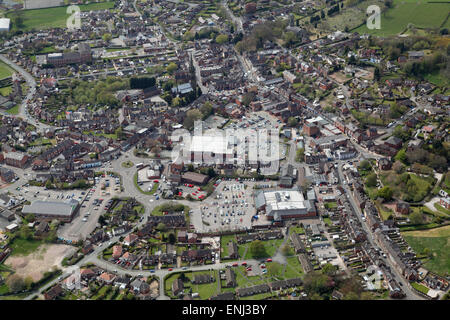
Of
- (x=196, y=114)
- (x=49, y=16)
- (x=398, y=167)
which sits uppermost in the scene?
(x=49, y=16)

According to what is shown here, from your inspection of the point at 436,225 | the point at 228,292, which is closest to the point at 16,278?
the point at 228,292

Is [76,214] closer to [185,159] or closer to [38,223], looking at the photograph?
[38,223]

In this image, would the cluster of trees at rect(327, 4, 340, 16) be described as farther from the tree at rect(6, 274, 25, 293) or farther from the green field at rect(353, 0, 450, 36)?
the tree at rect(6, 274, 25, 293)

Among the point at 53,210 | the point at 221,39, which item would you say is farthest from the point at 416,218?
the point at 221,39

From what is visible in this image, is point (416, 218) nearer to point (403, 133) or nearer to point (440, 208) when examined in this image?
point (440, 208)

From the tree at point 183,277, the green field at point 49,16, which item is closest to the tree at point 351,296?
the tree at point 183,277

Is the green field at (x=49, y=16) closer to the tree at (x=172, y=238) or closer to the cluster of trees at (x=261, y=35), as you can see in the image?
the cluster of trees at (x=261, y=35)
